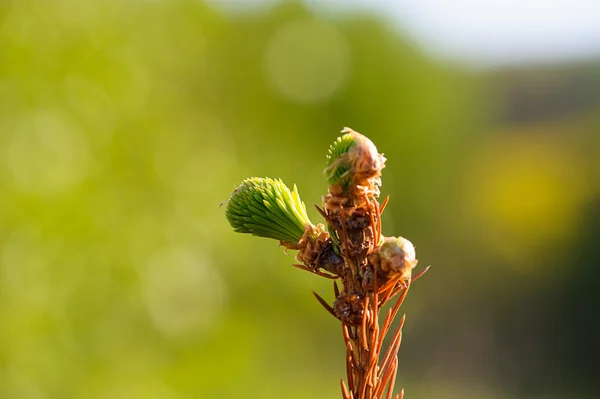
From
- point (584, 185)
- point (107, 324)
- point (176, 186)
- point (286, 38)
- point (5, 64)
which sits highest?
point (286, 38)

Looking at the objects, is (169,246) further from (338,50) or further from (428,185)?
(428,185)

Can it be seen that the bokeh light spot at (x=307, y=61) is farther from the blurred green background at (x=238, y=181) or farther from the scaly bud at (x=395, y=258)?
the scaly bud at (x=395, y=258)

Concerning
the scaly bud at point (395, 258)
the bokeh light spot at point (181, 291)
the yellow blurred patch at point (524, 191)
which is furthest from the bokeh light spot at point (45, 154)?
the yellow blurred patch at point (524, 191)

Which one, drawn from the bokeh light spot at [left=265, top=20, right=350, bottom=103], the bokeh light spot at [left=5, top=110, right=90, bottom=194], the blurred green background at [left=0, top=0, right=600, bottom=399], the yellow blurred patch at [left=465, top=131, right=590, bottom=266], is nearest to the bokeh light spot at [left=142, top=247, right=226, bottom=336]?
the blurred green background at [left=0, top=0, right=600, bottom=399]

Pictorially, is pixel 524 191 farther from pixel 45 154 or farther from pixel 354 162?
pixel 354 162

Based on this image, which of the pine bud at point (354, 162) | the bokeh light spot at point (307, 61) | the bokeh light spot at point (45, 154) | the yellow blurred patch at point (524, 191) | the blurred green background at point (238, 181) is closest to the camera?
the pine bud at point (354, 162)

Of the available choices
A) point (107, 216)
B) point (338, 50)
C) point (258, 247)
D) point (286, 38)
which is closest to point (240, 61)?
point (286, 38)

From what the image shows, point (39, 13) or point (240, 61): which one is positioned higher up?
point (240, 61)
